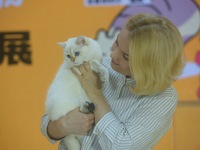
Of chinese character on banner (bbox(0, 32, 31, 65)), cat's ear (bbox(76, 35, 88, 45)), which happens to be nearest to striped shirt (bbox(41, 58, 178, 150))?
cat's ear (bbox(76, 35, 88, 45))

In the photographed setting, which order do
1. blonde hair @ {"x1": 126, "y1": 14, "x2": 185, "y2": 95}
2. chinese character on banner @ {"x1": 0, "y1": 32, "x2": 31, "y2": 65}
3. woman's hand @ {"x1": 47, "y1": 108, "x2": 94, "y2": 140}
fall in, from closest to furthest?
blonde hair @ {"x1": 126, "y1": 14, "x2": 185, "y2": 95} < woman's hand @ {"x1": 47, "y1": 108, "x2": 94, "y2": 140} < chinese character on banner @ {"x1": 0, "y1": 32, "x2": 31, "y2": 65}

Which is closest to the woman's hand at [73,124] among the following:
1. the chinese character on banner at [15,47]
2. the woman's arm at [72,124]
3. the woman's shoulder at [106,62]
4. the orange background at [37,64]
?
the woman's arm at [72,124]

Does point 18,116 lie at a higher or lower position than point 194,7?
lower

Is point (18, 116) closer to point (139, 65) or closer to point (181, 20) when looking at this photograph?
point (181, 20)

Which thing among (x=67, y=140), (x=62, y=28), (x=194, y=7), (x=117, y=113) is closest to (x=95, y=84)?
(x=117, y=113)

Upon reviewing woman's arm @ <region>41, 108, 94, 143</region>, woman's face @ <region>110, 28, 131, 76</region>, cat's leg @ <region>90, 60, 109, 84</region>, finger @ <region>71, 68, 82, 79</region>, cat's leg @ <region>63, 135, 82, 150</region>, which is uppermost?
woman's face @ <region>110, 28, 131, 76</region>

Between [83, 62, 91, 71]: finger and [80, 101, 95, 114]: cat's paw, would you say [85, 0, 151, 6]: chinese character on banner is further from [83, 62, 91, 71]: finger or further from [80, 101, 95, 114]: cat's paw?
[80, 101, 95, 114]: cat's paw

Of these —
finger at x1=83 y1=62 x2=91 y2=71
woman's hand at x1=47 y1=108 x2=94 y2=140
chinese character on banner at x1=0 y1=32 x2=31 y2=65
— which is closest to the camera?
woman's hand at x1=47 y1=108 x2=94 y2=140

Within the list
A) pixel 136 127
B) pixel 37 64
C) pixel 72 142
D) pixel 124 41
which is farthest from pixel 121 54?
pixel 37 64

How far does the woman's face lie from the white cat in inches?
4.4

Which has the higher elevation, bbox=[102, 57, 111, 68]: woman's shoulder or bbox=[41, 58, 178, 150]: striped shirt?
bbox=[102, 57, 111, 68]: woman's shoulder

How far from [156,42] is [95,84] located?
13.2 inches

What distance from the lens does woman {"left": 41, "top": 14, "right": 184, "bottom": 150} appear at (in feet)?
3.43

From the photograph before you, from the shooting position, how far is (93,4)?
8.13 feet
